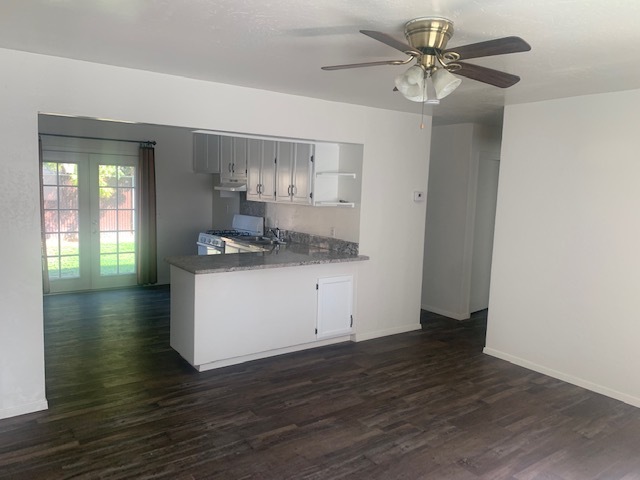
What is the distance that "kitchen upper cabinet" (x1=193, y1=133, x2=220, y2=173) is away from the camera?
6539 mm

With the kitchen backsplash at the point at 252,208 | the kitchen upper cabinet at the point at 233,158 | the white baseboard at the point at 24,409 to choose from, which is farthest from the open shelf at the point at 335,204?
the white baseboard at the point at 24,409

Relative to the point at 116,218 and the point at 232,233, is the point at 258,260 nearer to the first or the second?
the point at 232,233

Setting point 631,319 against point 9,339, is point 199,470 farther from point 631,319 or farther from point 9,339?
point 631,319

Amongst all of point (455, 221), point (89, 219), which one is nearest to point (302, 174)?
point (455, 221)

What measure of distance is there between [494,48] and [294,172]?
123 inches

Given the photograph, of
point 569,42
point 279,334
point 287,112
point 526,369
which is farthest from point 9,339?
point 526,369

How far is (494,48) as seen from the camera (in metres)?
1.98

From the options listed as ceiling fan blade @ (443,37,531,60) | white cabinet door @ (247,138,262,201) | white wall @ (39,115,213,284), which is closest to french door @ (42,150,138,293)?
white wall @ (39,115,213,284)

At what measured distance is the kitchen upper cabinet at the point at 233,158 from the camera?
5.86 m

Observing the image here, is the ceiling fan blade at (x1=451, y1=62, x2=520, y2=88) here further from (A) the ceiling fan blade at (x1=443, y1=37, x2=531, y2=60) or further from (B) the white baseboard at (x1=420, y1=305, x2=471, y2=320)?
(B) the white baseboard at (x1=420, y1=305, x2=471, y2=320)

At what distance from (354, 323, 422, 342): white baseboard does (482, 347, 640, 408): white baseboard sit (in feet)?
2.86

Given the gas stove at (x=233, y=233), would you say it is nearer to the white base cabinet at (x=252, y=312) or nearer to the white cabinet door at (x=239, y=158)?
the white cabinet door at (x=239, y=158)

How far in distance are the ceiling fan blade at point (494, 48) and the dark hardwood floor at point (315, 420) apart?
86.1 inches

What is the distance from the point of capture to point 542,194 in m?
4.10
